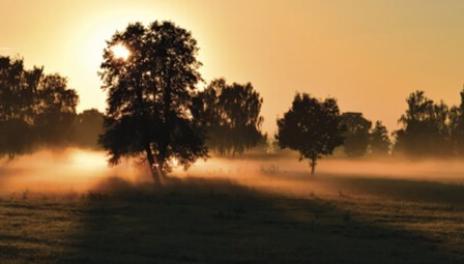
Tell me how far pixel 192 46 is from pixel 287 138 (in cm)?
2394

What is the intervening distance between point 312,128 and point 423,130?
3352 inches

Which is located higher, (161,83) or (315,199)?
(161,83)

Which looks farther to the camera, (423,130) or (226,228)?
(423,130)

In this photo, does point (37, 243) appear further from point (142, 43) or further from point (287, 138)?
point (287, 138)

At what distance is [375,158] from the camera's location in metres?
176

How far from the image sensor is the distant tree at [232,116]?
155 metres

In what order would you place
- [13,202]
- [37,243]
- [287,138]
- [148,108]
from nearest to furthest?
[37,243] < [13,202] < [148,108] < [287,138]

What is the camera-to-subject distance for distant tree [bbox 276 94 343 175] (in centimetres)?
8969

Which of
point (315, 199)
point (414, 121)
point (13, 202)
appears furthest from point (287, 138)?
point (414, 121)

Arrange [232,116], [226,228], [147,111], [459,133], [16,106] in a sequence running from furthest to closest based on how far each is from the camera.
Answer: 1. [459,133]
2. [232,116]
3. [16,106]
4. [147,111]
5. [226,228]

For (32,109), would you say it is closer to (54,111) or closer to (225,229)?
(54,111)

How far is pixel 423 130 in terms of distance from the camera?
16738 cm

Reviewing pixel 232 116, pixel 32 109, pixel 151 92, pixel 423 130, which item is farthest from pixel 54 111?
pixel 423 130

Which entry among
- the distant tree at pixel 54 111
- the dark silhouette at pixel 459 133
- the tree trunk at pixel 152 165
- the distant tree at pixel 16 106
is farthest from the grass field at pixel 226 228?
the dark silhouette at pixel 459 133
